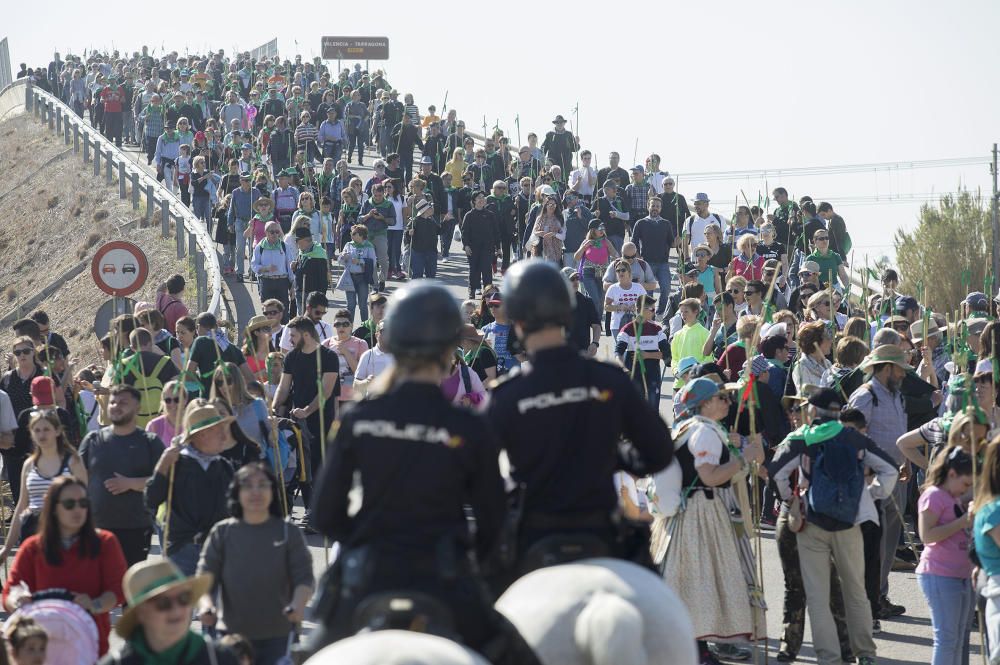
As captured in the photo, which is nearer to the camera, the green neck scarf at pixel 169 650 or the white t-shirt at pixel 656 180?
the green neck scarf at pixel 169 650

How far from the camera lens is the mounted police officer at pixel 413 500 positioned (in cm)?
553

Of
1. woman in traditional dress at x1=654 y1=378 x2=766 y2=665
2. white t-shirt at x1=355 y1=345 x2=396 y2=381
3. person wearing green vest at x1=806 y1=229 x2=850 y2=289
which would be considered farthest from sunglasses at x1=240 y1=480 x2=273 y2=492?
person wearing green vest at x1=806 y1=229 x2=850 y2=289

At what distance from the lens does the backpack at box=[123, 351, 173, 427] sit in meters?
14.1

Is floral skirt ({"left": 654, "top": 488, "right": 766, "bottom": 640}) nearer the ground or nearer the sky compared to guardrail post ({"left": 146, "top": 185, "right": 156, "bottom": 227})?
nearer the ground

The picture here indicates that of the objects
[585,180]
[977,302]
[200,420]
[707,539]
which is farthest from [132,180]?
[707,539]

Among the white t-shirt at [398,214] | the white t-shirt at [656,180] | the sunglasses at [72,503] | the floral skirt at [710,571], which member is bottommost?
the floral skirt at [710,571]

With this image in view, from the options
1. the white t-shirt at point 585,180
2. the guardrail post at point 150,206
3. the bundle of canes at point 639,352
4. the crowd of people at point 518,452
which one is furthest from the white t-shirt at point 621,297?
the guardrail post at point 150,206

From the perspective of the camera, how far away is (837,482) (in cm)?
1034

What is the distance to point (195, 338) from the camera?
607 inches

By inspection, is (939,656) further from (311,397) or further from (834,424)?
(311,397)

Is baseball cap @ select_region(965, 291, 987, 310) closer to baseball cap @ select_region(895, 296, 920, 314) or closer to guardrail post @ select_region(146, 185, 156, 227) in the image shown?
baseball cap @ select_region(895, 296, 920, 314)

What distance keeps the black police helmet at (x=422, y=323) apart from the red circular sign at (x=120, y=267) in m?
14.4

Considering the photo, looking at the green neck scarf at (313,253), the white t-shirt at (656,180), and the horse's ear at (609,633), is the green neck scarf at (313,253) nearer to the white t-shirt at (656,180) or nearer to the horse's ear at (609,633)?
the white t-shirt at (656,180)

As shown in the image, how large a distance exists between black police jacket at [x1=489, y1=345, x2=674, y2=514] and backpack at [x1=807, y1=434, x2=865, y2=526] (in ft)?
14.0
